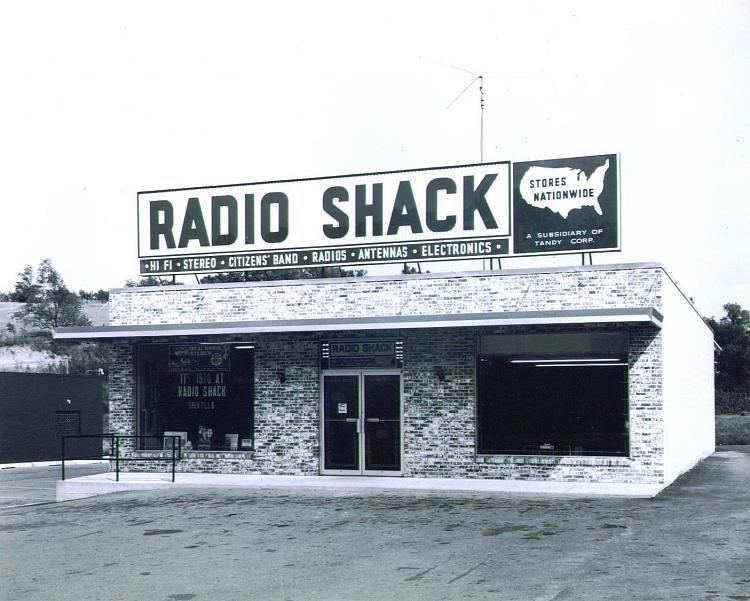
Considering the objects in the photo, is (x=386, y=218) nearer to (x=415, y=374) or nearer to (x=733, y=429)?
(x=415, y=374)

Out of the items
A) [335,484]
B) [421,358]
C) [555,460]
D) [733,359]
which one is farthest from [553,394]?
[733,359]

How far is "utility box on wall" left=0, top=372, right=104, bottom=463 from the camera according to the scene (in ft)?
103

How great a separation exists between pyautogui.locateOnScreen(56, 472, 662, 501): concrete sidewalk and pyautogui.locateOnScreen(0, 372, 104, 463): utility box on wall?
12.5 metres

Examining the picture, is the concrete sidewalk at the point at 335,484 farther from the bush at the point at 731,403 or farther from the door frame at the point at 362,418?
the bush at the point at 731,403

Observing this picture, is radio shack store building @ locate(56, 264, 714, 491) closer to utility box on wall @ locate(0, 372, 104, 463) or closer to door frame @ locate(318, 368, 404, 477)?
door frame @ locate(318, 368, 404, 477)

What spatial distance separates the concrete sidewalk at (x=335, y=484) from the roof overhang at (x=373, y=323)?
2.82 meters

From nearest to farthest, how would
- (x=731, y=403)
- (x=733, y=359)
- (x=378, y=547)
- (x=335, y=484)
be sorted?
(x=378, y=547)
(x=335, y=484)
(x=731, y=403)
(x=733, y=359)

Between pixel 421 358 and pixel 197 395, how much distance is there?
4944 millimetres

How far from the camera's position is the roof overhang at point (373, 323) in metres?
16.6

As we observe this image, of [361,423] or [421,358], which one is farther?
[361,423]

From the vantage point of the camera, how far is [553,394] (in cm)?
1819

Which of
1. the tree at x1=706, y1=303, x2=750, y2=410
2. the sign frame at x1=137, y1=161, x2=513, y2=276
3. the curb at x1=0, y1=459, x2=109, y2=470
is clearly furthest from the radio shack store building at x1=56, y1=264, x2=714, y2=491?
the tree at x1=706, y1=303, x2=750, y2=410

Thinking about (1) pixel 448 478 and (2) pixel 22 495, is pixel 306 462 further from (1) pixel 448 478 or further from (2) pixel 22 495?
(2) pixel 22 495

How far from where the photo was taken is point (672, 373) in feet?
64.5
